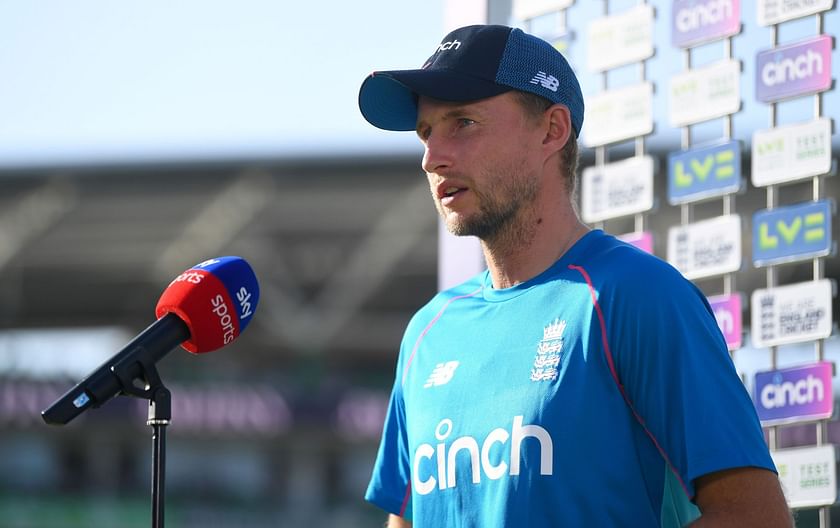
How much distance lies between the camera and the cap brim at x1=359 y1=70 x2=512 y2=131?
3.11m

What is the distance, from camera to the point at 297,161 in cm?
2089

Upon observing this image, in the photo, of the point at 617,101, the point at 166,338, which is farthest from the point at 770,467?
the point at 617,101

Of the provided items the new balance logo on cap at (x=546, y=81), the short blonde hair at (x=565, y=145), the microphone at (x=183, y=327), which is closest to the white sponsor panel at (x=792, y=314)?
the short blonde hair at (x=565, y=145)

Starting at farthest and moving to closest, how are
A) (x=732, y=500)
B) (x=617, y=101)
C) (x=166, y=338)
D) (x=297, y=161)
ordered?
1. (x=297, y=161)
2. (x=617, y=101)
3. (x=166, y=338)
4. (x=732, y=500)

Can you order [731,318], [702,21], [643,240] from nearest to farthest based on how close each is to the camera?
[731,318]
[702,21]
[643,240]

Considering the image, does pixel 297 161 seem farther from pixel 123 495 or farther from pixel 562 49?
pixel 562 49

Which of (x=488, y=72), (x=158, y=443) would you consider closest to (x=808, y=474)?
(x=488, y=72)

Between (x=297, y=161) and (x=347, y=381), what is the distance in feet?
12.4

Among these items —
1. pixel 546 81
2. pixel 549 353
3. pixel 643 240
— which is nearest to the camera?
pixel 549 353

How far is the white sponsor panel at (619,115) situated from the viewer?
4.67 meters

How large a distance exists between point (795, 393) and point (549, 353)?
149 cm

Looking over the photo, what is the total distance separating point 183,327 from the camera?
120 inches

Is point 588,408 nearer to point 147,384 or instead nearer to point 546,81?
point 546,81

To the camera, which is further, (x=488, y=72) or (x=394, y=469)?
(x=394, y=469)
